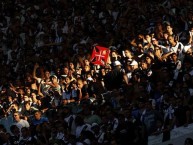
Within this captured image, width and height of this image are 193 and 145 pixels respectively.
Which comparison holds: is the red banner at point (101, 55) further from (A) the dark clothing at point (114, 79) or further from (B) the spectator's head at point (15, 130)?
(B) the spectator's head at point (15, 130)

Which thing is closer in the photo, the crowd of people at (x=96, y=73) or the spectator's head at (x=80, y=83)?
the crowd of people at (x=96, y=73)

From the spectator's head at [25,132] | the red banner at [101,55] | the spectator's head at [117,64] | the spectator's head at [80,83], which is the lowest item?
the spectator's head at [25,132]

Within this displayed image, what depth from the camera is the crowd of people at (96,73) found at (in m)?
21.0

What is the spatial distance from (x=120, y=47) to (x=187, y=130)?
21.1 feet

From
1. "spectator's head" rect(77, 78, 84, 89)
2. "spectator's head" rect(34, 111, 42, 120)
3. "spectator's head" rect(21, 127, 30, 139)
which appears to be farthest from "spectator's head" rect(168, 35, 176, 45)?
"spectator's head" rect(21, 127, 30, 139)

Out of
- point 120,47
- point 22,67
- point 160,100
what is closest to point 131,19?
point 120,47

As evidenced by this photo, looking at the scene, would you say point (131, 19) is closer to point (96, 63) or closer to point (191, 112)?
point (96, 63)

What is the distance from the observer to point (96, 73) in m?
24.9

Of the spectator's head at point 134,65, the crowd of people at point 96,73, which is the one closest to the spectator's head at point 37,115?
the crowd of people at point 96,73

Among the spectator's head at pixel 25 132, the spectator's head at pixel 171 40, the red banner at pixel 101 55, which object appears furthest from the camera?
the red banner at pixel 101 55

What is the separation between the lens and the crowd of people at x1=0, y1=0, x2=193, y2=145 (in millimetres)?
21047

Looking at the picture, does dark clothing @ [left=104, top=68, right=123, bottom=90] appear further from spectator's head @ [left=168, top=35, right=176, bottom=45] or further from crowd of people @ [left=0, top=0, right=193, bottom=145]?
spectator's head @ [left=168, top=35, right=176, bottom=45]

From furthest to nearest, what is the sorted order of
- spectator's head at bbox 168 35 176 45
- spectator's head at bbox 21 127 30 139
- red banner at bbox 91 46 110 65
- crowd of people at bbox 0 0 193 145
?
red banner at bbox 91 46 110 65
spectator's head at bbox 168 35 176 45
spectator's head at bbox 21 127 30 139
crowd of people at bbox 0 0 193 145

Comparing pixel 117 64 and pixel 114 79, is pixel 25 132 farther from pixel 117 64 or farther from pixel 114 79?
pixel 117 64
